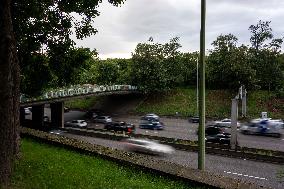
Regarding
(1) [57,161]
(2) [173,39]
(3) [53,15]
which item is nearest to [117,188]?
(1) [57,161]

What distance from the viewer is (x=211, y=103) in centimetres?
6806

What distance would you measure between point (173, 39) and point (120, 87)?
16448 millimetres

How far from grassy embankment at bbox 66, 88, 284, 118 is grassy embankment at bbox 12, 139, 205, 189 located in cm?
4737

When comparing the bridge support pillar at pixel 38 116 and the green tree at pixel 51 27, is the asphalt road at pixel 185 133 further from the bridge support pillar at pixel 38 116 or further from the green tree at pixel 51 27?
the green tree at pixel 51 27

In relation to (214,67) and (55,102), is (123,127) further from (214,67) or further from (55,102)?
(214,67)

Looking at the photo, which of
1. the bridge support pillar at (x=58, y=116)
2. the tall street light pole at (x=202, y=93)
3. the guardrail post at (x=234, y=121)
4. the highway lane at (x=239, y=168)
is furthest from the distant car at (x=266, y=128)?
the tall street light pole at (x=202, y=93)

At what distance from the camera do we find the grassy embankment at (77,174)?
12.7 meters

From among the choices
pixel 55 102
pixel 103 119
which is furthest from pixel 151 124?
pixel 55 102

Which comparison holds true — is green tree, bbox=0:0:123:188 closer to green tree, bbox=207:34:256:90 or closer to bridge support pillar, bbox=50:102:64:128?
bridge support pillar, bbox=50:102:64:128

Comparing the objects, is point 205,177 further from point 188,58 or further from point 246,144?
point 188,58

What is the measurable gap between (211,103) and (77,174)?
56114 mm

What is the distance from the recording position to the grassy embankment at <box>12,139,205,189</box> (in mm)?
12695

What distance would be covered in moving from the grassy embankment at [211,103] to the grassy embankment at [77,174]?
155 ft

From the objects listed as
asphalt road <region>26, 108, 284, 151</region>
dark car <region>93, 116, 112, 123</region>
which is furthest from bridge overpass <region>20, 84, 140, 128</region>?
asphalt road <region>26, 108, 284, 151</region>
